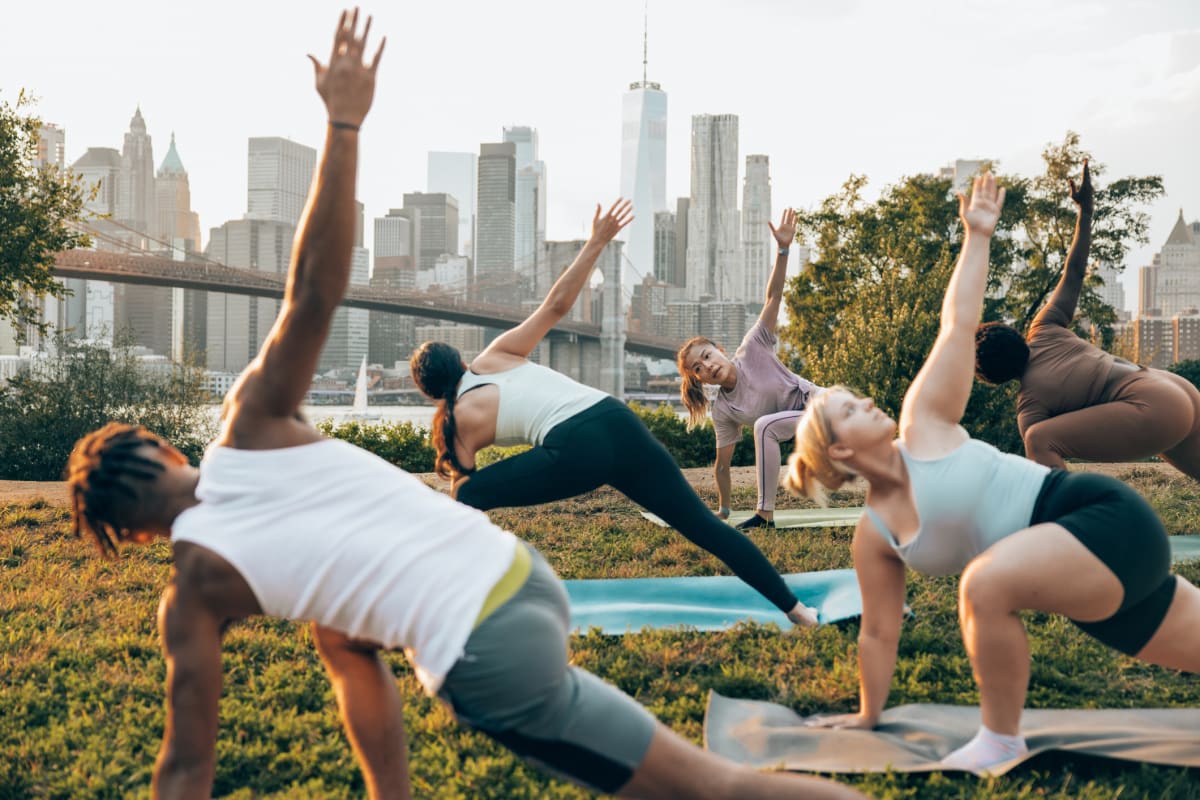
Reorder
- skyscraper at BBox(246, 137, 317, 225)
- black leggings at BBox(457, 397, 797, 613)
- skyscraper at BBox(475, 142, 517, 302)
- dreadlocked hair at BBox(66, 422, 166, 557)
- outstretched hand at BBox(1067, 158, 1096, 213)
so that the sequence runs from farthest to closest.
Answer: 1. skyscraper at BBox(246, 137, 317, 225)
2. skyscraper at BBox(475, 142, 517, 302)
3. outstretched hand at BBox(1067, 158, 1096, 213)
4. black leggings at BBox(457, 397, 797, 613)
5. dreadlocked hair at BBox(66, 422, 166, 557)

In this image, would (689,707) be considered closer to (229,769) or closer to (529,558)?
(229,769)

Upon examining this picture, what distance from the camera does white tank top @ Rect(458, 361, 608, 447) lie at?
374cm

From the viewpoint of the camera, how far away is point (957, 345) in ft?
8.35

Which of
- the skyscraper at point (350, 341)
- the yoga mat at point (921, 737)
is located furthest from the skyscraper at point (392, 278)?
the yoga mat at point (921, 737)

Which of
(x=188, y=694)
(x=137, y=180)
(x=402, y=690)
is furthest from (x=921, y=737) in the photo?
(x=137, y=180)

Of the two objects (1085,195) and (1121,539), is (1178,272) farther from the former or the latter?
(1121,539)

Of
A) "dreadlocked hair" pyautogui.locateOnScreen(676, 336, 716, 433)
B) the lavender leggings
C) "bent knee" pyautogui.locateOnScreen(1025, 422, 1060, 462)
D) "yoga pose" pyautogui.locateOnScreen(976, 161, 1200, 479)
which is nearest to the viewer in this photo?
"yoga pose" pyautogui.locateOnScreen(976, 161, 1200, 479)

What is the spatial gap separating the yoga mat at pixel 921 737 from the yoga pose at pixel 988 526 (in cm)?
18

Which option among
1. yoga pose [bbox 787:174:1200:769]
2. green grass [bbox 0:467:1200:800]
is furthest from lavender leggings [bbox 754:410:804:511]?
yoga pose [bbox 787:174:1200:769]

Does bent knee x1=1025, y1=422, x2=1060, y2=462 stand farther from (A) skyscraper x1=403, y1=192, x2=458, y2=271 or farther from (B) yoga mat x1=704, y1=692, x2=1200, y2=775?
(A) skyscraper x1=403, y1=192, x2=458, y2=271

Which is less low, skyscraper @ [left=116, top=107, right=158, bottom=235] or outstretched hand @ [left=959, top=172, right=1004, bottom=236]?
skyscraper @ [left=116, top=107, right=158, bottom=235]

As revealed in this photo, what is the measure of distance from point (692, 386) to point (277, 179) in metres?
121

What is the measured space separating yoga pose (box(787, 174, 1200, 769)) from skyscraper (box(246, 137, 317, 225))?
117584 mm

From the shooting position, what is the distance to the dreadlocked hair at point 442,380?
3777mm
